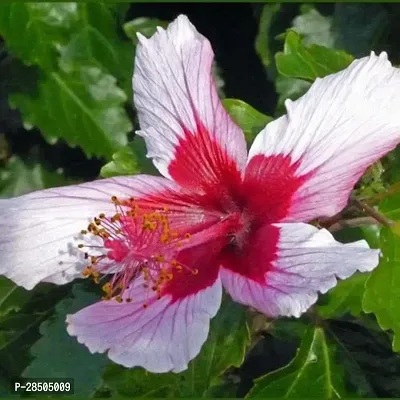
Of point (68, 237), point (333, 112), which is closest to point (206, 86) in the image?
point (333, 112)

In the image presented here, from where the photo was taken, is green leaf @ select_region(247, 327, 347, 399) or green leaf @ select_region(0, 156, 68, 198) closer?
green leaf @ select_region(247, 327, 347, 399)

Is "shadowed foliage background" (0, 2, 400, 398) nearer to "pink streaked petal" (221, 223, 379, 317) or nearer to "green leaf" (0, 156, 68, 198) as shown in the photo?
"green leaf" (0, 156, 68, 198)

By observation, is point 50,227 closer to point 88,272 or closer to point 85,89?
point 88,272

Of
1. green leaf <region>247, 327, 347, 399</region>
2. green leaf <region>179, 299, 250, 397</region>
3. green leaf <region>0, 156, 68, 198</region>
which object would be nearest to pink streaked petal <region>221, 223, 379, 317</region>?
green leaf <region>179, 299, 250, 397</region>

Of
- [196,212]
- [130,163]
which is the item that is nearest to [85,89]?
[130,163]

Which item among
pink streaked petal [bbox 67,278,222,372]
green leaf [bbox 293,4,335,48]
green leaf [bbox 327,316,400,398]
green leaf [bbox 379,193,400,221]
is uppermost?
green leaf [bbox 293,4,335,48]
